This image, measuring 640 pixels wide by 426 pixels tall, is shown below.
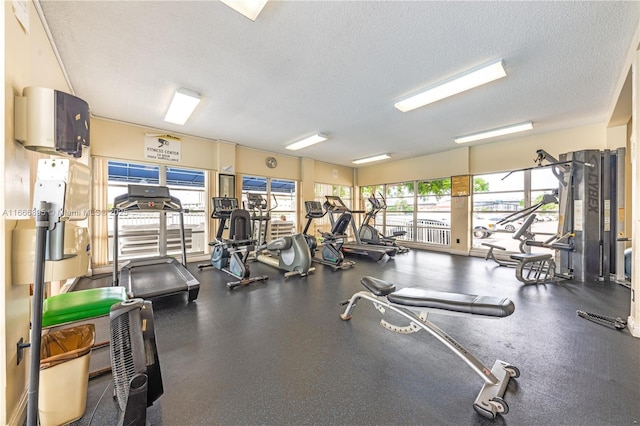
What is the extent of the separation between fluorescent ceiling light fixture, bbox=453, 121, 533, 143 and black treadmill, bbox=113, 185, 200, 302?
6352 mm

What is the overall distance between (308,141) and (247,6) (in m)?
3.99

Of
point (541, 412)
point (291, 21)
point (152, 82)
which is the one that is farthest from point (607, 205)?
point (152, 82)

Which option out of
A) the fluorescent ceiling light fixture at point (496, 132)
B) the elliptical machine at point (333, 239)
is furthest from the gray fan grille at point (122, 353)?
the fluorescent ceiling light fixture at point (496, 132)

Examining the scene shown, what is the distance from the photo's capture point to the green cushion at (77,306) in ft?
4.86

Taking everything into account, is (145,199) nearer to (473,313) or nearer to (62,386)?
(62,386)

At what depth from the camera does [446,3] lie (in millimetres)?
2066

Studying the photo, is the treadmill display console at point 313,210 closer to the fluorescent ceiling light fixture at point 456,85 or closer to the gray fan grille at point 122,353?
the fluorescent ceiling light fixture at point 456,85

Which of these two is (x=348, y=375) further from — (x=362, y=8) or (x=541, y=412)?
(x=362, y=8)

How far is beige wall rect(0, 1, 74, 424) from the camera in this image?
48.1 inches

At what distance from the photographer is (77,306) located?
1577 millimetres

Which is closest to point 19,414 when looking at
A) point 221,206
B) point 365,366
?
point 365,366

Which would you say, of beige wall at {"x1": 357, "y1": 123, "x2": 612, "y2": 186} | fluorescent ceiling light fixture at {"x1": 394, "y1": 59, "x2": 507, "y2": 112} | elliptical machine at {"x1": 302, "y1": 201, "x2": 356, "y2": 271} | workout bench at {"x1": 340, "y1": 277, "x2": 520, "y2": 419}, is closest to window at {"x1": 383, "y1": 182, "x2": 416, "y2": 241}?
beige wall at {"x1": 357, "y1": 123, "x2": 612, "y2": 186}

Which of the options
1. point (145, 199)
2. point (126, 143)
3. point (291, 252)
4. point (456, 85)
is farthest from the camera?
point (126, 143)

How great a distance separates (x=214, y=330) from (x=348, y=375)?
1492 mm
